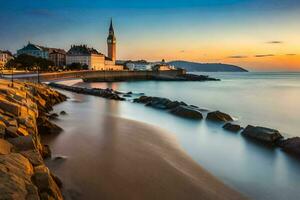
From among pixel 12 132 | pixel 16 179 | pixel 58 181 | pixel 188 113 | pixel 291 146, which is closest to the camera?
pixel 16 179

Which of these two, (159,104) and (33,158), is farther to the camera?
(159,104)

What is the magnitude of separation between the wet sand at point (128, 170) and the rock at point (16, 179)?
160cm

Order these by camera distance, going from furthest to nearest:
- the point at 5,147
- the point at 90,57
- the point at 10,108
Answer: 1. the point at 90,57
2. the point at 10,108
3. the point at 5,147

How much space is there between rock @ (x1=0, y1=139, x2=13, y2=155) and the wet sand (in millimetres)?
1507

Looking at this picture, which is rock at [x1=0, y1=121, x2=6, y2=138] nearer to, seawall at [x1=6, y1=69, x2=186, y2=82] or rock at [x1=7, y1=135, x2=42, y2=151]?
rock at [x1=7, y1=135, x2=42, y2=151]

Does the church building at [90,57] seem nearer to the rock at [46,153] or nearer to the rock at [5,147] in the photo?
the rock at [46,153]

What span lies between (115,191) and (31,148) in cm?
219

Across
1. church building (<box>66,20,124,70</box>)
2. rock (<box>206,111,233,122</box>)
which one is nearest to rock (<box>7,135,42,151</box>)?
rock (<box>206,111,233,122</box>)

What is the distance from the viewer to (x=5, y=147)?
21.9 ft

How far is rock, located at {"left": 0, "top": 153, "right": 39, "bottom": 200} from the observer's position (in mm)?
4539

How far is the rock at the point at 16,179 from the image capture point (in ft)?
14.9

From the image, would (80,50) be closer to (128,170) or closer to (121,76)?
(121,76)

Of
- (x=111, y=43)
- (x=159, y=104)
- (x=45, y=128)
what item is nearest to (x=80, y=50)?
(x=111, y=43)

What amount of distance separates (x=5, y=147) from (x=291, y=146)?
11104mm
